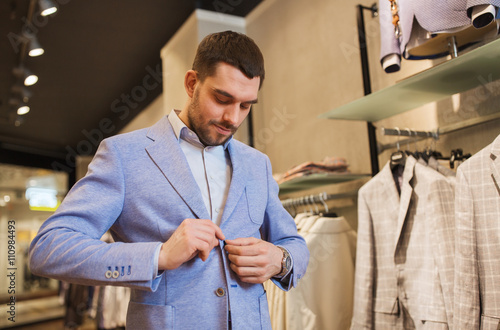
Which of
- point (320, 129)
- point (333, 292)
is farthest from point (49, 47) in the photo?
point (333, 292)

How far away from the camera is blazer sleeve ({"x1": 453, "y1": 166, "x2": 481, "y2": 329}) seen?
4.67 feet

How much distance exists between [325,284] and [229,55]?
1.41 metres

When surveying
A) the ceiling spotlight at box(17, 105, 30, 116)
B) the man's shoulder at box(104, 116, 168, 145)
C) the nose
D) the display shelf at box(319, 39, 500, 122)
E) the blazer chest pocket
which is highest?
the ceiling spotlight at box(17, 105, 30, 116)

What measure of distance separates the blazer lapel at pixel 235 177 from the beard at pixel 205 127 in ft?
0.25

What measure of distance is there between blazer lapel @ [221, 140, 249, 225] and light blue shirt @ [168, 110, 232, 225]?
1.3 inches

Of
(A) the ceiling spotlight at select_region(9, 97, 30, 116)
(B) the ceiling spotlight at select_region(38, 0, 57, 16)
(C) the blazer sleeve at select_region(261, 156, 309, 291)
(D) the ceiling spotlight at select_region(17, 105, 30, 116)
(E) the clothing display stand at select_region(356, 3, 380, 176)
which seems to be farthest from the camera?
(D) the ceiling spotlight at select_region(17, 105, 30, 116)

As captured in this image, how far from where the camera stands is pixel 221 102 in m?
1.19

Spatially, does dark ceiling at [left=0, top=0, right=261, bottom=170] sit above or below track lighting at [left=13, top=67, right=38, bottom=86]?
above

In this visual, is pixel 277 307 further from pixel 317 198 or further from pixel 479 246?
pixel 479 246

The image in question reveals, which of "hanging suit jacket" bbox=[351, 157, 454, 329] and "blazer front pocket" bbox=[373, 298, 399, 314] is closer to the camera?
"hanging suit jacket" bbox=[351, 157, 454, 329]

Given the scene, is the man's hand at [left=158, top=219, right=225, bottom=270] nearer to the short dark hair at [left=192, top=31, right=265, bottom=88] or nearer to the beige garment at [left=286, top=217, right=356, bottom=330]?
the short dark hair at [left=192, top=31, right=265, bottom=88]

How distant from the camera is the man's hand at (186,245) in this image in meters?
0.95

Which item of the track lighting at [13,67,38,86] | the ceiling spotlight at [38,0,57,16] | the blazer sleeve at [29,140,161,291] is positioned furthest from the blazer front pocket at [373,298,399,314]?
the track lighting at [13,67,38,86]

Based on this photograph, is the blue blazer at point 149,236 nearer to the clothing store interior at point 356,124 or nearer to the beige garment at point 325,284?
the clothing store interior at point 356,124
